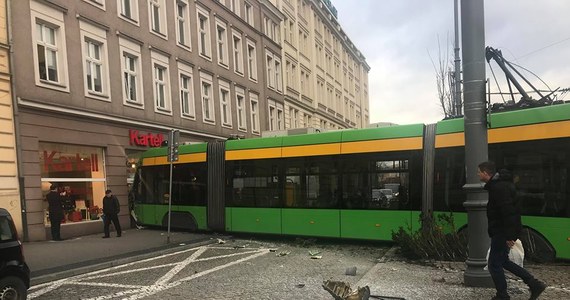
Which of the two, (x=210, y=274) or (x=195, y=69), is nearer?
(x=210, y=274)

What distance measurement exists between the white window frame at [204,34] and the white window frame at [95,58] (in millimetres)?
7564

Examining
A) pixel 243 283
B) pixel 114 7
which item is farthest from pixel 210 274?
pixel 114 7

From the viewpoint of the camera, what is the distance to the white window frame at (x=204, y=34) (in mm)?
25156

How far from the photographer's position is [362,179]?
11.5m

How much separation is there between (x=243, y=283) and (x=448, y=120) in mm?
5967

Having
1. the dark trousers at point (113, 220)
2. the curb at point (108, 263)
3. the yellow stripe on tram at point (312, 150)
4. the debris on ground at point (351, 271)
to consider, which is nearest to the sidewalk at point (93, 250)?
the curb at point (108, 263)

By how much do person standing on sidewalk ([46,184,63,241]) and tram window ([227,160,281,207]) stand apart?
5379 millimetres

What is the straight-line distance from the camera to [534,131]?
8.94 meters

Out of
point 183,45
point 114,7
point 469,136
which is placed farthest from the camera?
point 183,45

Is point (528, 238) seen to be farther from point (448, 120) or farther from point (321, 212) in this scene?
point (321, 212)

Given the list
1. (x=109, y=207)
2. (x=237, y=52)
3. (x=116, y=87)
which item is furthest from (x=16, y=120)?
(x=237, y=52)

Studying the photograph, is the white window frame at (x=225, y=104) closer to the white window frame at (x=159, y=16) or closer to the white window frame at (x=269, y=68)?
the white window frame at (x=159, y=16)

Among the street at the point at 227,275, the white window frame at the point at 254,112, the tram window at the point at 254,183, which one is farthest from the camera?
the white window frame at the point at 254,112

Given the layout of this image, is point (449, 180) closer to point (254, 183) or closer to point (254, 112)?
point (254, 183)
